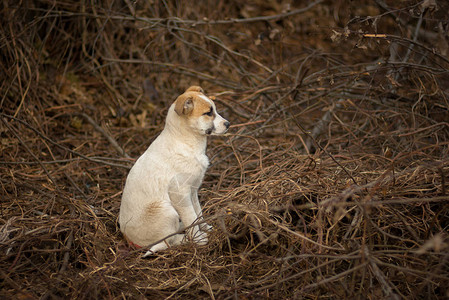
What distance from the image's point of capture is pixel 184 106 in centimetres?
361

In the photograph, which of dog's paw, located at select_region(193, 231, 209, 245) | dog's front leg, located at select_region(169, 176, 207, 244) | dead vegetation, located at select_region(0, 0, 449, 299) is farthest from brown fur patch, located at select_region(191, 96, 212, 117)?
dog's paw, located at select_region(193, 231, 209, 245)

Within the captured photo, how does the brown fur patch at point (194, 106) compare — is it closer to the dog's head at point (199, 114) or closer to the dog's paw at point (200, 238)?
the dog's head at point (199, 114)

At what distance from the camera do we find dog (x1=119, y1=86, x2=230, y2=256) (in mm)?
3576

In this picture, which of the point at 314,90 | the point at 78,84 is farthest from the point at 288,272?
the point at 78,84

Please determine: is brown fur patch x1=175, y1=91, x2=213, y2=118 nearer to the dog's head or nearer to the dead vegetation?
the dog's head

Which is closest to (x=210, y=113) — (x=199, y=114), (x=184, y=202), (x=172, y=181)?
(x=199, y=114)

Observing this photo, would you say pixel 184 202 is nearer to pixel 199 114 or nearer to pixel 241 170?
pixel 199 114

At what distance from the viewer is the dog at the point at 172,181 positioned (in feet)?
11.7

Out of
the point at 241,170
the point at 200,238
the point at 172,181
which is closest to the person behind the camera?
the point at 172,181

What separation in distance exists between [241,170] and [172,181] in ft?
3.36

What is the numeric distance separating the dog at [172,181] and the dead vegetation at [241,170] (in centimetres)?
18

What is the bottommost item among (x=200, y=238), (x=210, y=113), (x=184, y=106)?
(x=200, y=238)

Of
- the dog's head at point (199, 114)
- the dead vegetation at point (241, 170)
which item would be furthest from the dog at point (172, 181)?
the dead vegetation at point (241, 170)

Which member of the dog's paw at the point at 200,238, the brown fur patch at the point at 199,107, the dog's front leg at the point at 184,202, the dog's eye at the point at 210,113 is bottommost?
the dog's paw at the point at 200,238
